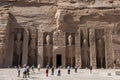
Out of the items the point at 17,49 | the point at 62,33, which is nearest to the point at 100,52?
the point at 62,33

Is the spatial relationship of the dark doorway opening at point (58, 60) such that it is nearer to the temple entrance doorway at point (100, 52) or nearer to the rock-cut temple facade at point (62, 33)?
the rock-cut temple facade at point (62, 33)

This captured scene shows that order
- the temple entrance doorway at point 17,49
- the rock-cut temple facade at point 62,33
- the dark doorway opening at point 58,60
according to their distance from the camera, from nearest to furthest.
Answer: the rock-cut temple facade at point 62,33 < the temple entrance doorway at point 17,49 < the dark doorway opening at point 58,60

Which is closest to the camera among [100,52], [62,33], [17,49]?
[17,49]

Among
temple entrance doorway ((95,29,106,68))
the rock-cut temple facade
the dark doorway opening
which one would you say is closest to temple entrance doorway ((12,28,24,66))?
the rock-cut temple facade

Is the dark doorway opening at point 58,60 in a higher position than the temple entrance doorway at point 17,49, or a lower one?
lower

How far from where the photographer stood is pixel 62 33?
1692 inches

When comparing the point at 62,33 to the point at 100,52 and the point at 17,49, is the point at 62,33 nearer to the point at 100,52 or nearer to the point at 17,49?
the point at 100,52

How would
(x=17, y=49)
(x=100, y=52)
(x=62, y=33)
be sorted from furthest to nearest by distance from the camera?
(x=62, y=33)
(x=100, y=52)
(x=17, y=49)

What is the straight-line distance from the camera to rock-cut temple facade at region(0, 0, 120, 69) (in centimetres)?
4181

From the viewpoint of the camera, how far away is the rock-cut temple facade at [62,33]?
137 feet

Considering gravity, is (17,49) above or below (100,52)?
above

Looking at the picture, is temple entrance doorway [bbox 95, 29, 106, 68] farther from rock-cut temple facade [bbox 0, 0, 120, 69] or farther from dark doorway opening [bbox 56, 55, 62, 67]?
dark doorway opening [bbox 56, 55, 62, 67]

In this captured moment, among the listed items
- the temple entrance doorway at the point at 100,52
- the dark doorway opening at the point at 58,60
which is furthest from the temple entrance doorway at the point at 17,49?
the temple entrance doorway at the point at 100,52

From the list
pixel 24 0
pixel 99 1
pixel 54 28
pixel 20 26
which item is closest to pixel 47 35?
pixel 54 28
